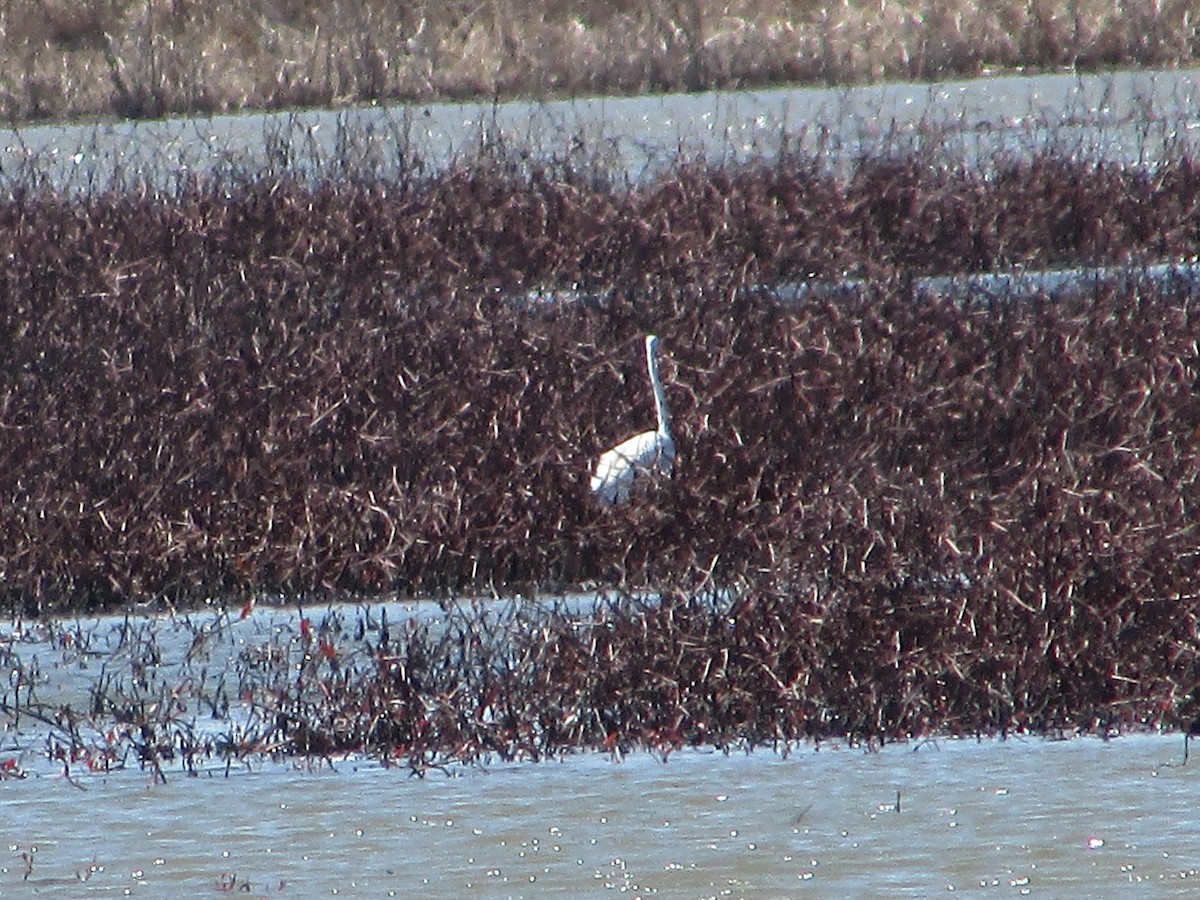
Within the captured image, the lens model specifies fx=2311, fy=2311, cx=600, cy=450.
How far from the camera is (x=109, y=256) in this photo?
29.5 ft

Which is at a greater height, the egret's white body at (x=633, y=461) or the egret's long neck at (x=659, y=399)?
the egret's long neck at (x=659, y=399)

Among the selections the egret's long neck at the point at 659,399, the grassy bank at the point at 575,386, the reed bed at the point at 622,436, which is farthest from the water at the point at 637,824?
the egret's long neck at the point at 659,399

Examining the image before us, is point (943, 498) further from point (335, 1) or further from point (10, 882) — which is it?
point (335, 1)

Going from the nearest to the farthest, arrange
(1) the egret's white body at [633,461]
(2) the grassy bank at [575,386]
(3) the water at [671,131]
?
(2) the grassy bank at [575,386] → (1) the egret's white body at [633,461] → (3) the water at [671,131]

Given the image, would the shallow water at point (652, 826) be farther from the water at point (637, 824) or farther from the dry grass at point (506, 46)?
the dry grass at point (506, 46)

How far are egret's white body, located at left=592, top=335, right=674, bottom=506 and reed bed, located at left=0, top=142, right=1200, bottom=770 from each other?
71mm

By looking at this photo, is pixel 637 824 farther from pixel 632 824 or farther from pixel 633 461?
pixel 633 461

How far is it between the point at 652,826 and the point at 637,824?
0.11 ft

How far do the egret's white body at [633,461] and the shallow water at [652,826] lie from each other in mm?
1894

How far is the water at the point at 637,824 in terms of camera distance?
3.71m

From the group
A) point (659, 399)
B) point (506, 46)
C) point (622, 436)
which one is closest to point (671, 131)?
point (506, 46)

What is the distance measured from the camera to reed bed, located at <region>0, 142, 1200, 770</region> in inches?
183

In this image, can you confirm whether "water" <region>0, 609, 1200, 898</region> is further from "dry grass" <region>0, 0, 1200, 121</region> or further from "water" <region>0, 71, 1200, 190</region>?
"dry grass" <region>0, 0, 1200, 121</region>

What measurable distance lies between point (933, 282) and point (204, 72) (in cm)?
971
